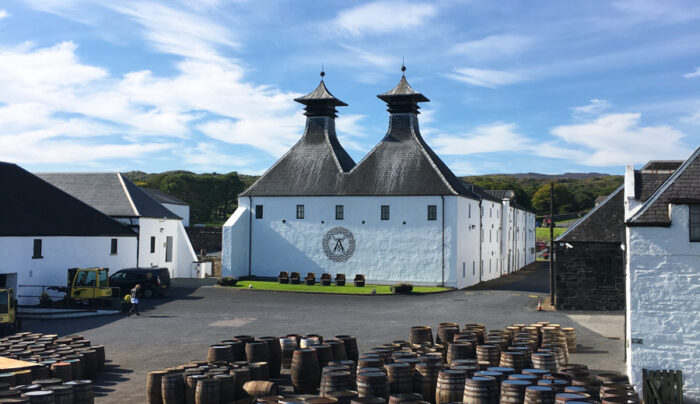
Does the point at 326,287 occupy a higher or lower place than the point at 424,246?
lower

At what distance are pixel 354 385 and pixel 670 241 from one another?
8189mm

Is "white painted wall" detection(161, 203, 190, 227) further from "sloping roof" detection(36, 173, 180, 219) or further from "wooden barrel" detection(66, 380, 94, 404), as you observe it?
"wooden barrel" detection(66, 380, 94, 404)

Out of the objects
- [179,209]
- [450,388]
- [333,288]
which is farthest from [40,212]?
[179,209]

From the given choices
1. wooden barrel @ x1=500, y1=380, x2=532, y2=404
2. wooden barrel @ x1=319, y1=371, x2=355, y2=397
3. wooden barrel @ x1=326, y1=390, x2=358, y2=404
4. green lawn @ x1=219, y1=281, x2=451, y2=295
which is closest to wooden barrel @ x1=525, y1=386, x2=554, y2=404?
wooden barrel @ x1=500, y1=380, x2=532, y2=404

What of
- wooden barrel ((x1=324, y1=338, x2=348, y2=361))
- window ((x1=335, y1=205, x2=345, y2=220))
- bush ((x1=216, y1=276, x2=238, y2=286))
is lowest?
wooden barrel ((x1=324, y1=338, x2=348, y2=361))

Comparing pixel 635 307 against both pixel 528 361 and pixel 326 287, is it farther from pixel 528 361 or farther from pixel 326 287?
pixel 326 287

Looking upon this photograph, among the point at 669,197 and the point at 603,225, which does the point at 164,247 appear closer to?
the point at 603,225

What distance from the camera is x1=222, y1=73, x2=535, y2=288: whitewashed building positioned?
43.7 m

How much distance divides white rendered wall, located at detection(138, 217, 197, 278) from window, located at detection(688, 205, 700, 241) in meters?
35.6

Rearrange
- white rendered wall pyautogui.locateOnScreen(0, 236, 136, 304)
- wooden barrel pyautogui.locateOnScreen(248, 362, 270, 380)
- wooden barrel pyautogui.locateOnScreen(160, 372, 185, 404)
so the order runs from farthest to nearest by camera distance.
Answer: white rendered wall pyautogui.locateOnScreen(0, 236, 136, 304), wooden barrel pyautogui.locateOnScreen(248, 362, 270, 380), wooden barrel pyautogui.locateOnScreen(160, 372, 185, 404)

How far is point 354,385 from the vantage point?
574 inches

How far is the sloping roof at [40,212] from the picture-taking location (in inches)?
1342

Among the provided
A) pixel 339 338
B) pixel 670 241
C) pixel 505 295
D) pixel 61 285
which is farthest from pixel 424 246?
pixel 670 241

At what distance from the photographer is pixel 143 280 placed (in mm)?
36312
